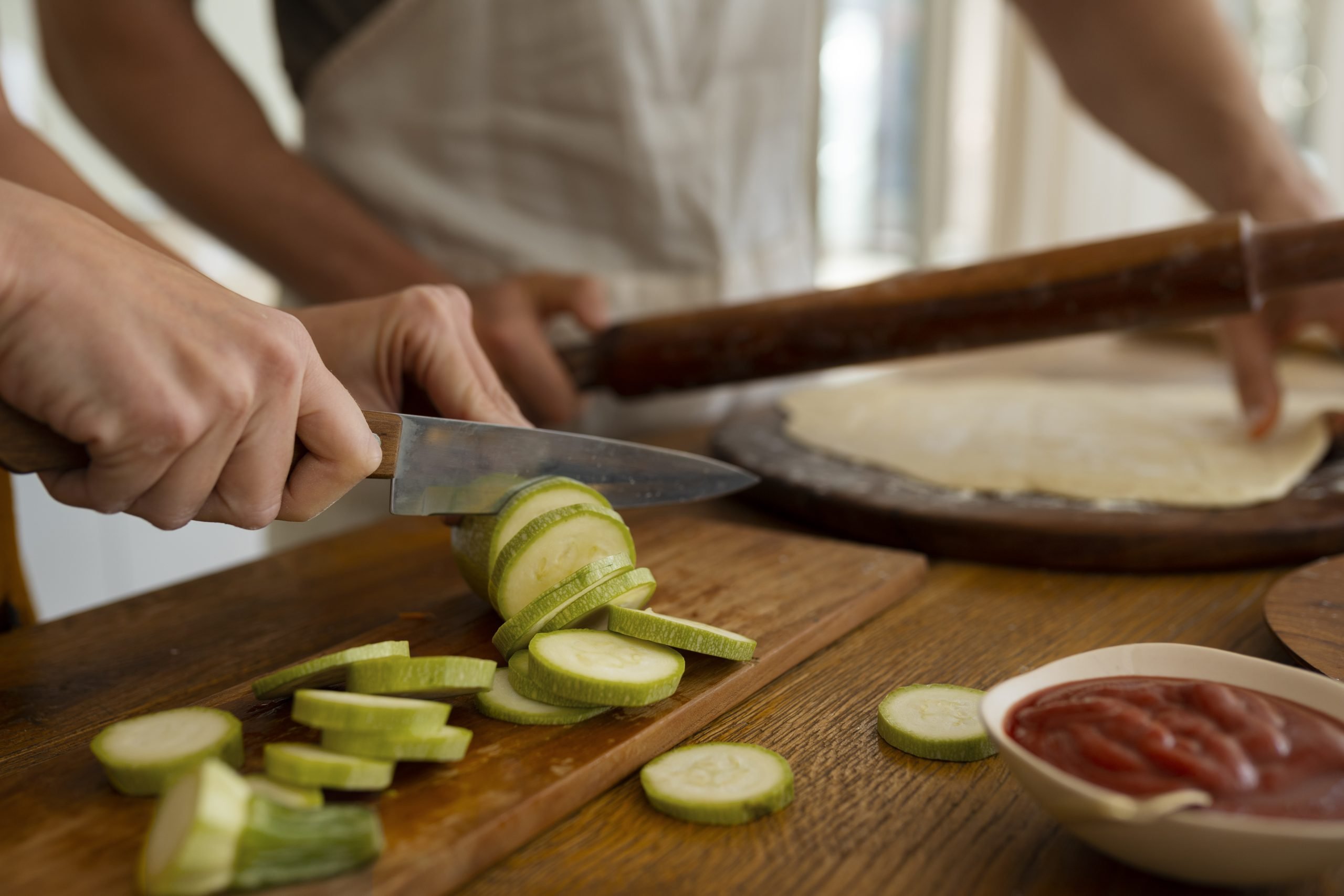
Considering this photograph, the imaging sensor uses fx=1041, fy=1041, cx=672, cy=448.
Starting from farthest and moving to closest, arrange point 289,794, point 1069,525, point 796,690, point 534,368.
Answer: point 534,368 < point 1069,525 < point 796,690 < point 289,794

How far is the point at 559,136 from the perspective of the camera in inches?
99.4

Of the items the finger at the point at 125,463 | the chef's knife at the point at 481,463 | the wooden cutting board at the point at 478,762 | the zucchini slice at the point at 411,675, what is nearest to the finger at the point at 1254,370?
the wooden cutting board at the point at 478,762

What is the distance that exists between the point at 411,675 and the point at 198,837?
28 cm

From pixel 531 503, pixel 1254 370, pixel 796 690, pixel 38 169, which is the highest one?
pixel 38 169

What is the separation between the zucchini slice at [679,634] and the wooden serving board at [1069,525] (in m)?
0.68

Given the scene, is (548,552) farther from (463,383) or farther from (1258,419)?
(1258,419)

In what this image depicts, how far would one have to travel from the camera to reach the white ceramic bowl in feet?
2.47

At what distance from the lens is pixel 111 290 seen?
891mm

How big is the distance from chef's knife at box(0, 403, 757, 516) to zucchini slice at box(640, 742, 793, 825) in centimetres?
45

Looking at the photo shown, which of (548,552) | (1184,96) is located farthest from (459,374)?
(1184,96)

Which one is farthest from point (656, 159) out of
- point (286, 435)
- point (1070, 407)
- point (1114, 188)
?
point (1114, 188)

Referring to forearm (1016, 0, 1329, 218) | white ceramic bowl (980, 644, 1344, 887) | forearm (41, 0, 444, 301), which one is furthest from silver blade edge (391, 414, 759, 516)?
forearm (1016, 0, 1329, 218)

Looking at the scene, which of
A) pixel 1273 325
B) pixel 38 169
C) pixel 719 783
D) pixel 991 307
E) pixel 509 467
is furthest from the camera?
pixel 1273 325

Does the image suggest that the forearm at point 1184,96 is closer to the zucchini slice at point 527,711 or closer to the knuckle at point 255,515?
the zucchini slice at point 527,711
